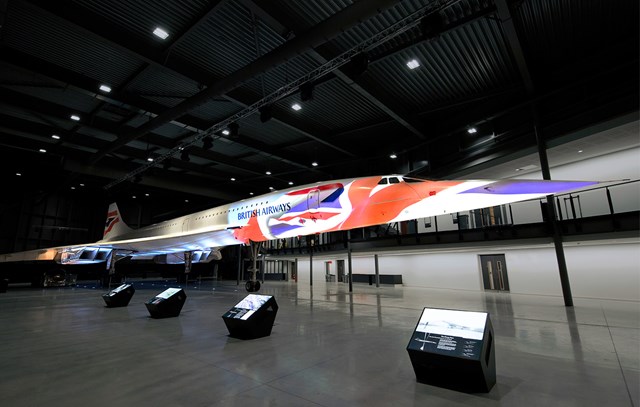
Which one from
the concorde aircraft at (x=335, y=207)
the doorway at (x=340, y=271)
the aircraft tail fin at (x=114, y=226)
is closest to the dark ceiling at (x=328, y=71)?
the concorde aircraft at (x=335, y=207)

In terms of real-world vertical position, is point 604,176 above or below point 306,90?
below

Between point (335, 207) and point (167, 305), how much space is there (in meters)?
4.69

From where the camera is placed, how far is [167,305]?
658 centimetres

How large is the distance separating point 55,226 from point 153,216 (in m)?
7.84

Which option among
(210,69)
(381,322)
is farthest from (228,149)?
(381,322)

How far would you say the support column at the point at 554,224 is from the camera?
8609 millimetres

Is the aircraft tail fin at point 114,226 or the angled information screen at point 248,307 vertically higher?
the aircraft tail fin at point 114,226

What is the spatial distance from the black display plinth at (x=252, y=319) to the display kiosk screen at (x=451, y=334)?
258 cm

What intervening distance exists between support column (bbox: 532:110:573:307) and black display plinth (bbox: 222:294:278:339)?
898 cm

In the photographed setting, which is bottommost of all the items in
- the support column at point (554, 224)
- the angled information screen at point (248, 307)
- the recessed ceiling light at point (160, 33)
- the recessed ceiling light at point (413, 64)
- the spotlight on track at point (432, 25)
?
the angled information screen at point (248, 307)

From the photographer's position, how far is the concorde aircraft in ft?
16.6

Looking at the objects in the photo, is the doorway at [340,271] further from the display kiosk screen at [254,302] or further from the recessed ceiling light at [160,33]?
the recessed ceiling light at [160,33]

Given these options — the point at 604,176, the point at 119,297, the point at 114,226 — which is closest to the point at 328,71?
the point at 119,297

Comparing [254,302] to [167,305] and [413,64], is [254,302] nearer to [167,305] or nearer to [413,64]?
[167,305]
